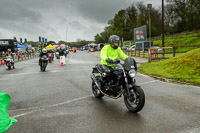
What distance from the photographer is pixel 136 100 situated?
15.2 feet

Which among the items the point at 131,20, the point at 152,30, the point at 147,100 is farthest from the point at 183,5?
the point at 147,100

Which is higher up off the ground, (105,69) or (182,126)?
(105,69)

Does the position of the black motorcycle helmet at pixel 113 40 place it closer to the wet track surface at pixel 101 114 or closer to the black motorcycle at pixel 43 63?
the wet track surface at pixel 101 114

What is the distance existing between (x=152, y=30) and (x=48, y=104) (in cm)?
6933

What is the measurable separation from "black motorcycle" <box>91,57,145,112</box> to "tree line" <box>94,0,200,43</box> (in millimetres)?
51091

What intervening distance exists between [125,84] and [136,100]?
0.47 meters

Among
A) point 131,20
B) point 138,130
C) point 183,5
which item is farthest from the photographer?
point 131,20

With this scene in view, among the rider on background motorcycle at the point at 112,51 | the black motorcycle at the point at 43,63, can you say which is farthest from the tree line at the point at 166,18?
the rider on background motorcycle at the point at 112,51

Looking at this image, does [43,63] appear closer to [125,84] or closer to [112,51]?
[112,51]

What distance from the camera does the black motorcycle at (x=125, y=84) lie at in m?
4.59

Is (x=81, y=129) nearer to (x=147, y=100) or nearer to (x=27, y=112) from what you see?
(x=27, y=112)

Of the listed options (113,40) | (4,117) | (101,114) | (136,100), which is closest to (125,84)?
(136,100)

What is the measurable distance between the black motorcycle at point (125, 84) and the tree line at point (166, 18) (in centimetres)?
5109

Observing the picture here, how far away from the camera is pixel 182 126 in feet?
12.8
